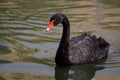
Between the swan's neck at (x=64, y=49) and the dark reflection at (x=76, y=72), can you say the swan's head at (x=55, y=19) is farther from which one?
the dark reflection at (x=76, y=72)

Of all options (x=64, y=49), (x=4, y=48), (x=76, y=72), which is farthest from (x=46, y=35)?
(x=76, y=72)

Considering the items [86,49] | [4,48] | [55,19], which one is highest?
[55,19]

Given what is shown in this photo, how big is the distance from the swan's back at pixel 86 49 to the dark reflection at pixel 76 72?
113 millimetres

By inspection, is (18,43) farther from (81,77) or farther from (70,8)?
(70,8)

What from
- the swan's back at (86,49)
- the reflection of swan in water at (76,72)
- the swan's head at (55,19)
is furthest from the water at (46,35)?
the swan's head at (55,19)

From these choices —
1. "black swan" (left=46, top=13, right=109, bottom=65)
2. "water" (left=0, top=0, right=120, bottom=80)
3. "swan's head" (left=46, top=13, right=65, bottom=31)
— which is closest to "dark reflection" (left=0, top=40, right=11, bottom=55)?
"water" (left=0, top=0, right=120, bottom=80)

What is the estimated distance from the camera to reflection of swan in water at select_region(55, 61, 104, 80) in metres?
7.15

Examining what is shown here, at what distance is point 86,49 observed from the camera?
7.72m

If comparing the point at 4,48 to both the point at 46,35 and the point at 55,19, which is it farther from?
the point at 55,19

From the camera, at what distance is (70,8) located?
39.3ft

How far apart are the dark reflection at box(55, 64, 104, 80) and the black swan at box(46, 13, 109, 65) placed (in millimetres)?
95

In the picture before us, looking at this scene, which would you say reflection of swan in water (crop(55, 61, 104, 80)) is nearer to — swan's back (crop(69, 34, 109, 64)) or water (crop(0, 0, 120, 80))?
water (crop(0, 0, 120, 80))

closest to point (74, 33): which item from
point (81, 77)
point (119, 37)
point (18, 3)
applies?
point (119, 37)

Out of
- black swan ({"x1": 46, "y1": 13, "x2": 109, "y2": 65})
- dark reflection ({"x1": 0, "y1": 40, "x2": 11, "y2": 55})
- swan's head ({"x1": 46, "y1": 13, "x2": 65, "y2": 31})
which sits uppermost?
swan's head ({"x1": 46, "y1": 13, "x2": 65, "y2": 31})
